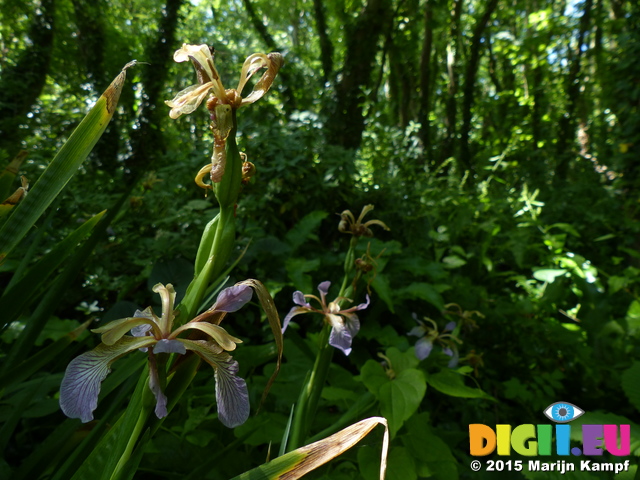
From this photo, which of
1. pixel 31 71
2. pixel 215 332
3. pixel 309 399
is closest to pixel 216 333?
pixel 215 332

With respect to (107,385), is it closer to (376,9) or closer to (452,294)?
(452,294)

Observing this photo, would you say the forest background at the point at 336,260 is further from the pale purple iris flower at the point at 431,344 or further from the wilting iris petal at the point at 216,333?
the wilting iris petal at the point at 216,333

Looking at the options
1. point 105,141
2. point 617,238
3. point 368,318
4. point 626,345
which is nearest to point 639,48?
point 617,238

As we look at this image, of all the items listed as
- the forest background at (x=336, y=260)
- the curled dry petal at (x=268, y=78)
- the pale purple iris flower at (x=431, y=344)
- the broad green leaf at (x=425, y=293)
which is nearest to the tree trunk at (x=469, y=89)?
the forest background at (x=336, y=260)

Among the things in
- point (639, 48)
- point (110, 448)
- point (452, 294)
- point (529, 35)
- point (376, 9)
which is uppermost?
point (529, 35)

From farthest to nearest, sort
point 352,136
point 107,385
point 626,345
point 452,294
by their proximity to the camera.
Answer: point 352,136
point 452,294
point 626,345
point 107,385

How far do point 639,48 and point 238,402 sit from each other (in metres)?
3.64

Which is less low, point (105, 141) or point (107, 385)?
point (105, 141)

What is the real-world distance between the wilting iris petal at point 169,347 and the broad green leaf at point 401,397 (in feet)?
1.57

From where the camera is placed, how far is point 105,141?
11.3 ft

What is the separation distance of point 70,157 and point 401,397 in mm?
638

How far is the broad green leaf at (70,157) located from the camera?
426 mm

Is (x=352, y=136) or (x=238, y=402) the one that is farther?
(x=352, y=136)

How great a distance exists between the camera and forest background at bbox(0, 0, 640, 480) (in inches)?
32.2
